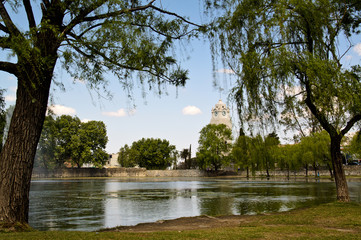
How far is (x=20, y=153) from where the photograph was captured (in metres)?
7.98

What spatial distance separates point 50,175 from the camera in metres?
78.4

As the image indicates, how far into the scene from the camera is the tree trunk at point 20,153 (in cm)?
780

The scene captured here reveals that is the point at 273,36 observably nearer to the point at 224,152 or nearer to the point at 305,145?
the point at 305,145

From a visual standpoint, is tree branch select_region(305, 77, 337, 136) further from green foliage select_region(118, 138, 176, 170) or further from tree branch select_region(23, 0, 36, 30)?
green foliage select_region(118, 138, 176, 170)

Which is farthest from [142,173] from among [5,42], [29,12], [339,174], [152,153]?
[5,42]

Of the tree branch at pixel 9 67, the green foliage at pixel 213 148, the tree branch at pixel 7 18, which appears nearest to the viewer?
the tree branch at pixel 7 18

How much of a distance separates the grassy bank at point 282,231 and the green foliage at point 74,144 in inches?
2737

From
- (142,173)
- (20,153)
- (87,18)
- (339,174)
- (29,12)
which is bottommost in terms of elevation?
(142,173)

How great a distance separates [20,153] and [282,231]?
6744 millimetres

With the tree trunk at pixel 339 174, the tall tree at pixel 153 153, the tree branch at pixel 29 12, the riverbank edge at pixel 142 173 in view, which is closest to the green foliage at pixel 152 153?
the tall tree at pixel 153 153

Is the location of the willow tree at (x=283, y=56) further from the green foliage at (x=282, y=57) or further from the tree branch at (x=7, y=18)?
the tree branch at (x=7, y=18)

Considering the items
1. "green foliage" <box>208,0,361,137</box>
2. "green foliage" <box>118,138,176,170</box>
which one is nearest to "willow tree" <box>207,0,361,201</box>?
"green foliage" <box>208,0,361,137</box>

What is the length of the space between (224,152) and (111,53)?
78316 mm

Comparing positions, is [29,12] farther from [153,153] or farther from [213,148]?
[153,153]
